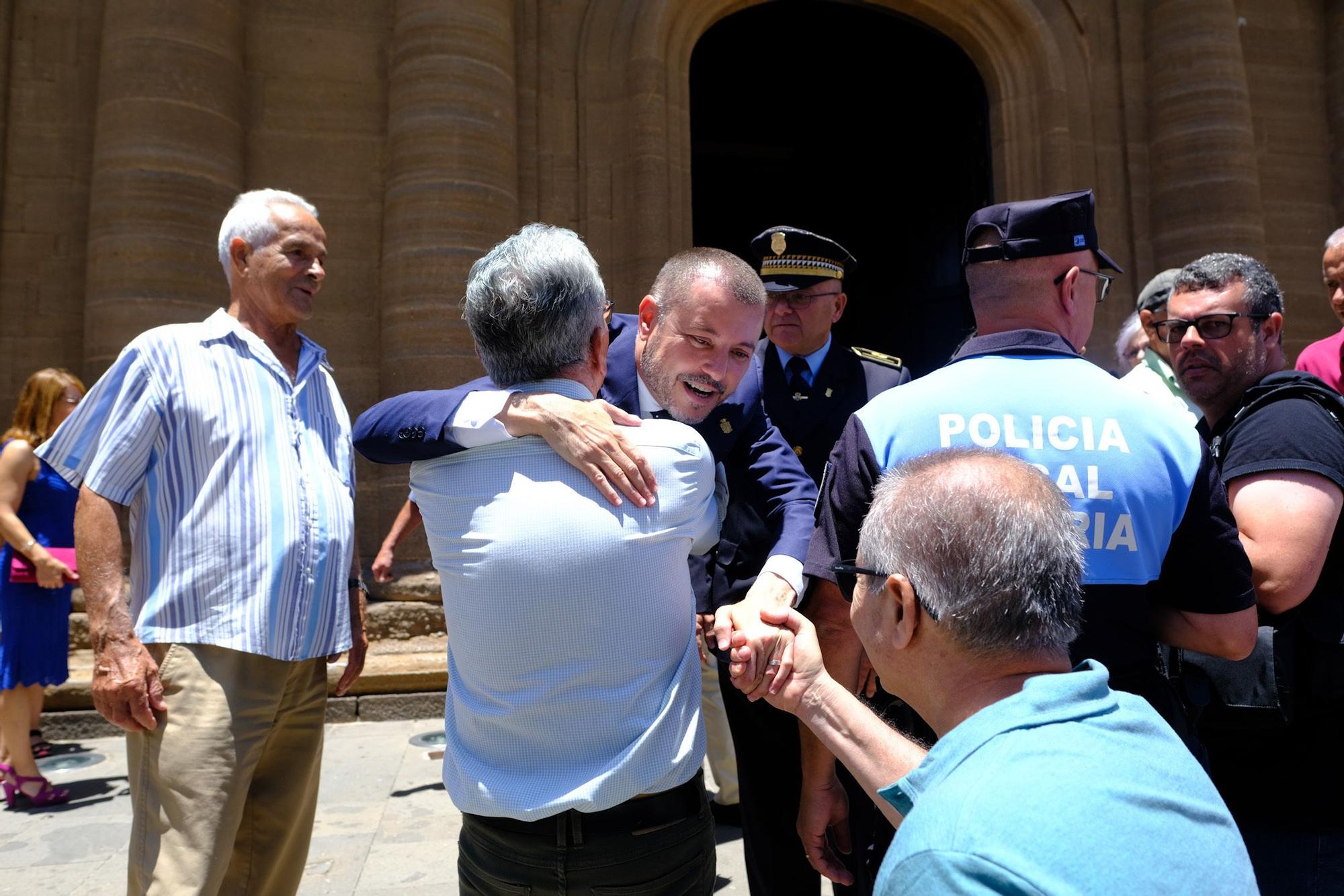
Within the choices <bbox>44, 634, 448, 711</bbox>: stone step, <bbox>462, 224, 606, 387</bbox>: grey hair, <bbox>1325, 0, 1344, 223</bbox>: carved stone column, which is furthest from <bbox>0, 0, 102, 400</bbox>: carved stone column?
<bbox>1325, 0, 1344, 223</bbox>: carved stone column

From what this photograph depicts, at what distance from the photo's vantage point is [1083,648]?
1792mm

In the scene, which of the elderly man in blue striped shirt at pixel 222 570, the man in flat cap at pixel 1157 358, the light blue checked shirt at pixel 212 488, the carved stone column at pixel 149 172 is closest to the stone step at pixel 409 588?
the carved stone column at pixel 149 172

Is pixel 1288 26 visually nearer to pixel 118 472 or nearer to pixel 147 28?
pixel 147 28

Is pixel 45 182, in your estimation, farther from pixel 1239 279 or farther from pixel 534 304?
pixel 1239 279

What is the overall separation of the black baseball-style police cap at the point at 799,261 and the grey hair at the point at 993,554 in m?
1.88

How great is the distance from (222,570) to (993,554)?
80.7 inches

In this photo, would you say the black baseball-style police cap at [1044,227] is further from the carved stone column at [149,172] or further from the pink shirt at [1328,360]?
the carved stone column at [149,172]

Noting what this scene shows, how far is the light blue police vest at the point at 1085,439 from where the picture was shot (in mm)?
1764

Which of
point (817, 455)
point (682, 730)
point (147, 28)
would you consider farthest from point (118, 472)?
point (147, 28)

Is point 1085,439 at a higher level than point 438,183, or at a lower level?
lower

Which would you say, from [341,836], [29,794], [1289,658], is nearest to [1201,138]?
Result: [1289,658]

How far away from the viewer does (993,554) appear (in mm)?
1222

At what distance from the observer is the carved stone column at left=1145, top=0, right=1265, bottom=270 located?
7723 mm

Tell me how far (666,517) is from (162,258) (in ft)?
18.5
